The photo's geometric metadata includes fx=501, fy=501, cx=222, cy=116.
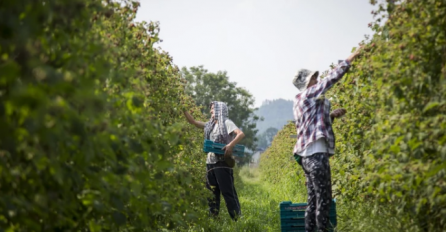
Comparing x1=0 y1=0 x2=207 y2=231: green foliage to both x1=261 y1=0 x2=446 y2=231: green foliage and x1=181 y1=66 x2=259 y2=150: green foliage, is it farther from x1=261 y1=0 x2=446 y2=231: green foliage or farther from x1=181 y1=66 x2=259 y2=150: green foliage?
x1=181 y1=66 x2=259 y2=150: green foliage

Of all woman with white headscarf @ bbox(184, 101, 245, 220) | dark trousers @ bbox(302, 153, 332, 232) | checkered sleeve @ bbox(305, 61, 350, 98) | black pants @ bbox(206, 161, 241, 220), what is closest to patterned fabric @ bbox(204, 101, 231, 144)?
woman with white headscarf @ bbox(184, 101, 245, 220)

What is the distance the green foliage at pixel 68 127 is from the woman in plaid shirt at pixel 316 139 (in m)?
1.39

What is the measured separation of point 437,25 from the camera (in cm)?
331

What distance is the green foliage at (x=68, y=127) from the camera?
72.7 inches

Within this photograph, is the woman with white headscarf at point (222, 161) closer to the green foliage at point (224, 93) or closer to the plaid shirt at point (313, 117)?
the plaid shirt at point (313, 117)

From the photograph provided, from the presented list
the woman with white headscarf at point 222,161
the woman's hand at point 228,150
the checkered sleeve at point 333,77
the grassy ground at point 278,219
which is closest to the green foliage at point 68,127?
the checkered sleeve at point 333,77

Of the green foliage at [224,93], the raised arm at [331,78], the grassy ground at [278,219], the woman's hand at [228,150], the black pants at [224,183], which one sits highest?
the green foliage at [224,93]

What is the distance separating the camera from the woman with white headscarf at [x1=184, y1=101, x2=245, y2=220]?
22.6 feet

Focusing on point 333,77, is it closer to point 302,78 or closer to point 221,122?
point 302,78

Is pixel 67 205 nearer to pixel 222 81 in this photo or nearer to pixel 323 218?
pixel 323 218

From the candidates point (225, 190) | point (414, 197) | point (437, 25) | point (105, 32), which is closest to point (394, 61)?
point (437, 25)

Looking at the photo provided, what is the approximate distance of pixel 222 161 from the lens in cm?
691

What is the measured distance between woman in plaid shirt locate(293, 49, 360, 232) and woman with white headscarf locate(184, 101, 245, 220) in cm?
Answer: 202

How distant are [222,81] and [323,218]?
4418 cm
